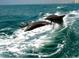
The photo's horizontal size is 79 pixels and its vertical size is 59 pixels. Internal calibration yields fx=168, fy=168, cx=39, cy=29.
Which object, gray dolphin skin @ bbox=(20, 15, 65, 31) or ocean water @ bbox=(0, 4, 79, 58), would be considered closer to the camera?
ocean water @ bbox=(0, 4, 79, 58)

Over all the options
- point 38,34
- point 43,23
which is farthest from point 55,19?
point 38,34

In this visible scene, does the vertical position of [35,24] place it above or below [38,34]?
above

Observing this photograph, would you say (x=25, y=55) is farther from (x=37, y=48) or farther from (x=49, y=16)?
(x=49, y=16)

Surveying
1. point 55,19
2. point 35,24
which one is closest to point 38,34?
point 35,24

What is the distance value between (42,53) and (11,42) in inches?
13.4

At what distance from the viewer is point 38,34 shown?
1.74 metres

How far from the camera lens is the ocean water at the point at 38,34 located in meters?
1.63

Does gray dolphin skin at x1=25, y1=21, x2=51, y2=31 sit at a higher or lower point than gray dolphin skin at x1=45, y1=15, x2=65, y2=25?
lower

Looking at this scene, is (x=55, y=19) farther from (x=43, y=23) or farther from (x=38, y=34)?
(x=38, y=34)

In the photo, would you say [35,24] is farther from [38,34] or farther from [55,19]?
[55,19]

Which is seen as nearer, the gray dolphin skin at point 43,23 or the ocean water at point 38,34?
the ocean water at point 38,34

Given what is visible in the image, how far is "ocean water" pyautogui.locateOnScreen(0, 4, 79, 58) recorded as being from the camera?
163 centimetres

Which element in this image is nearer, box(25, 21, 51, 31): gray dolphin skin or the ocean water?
the ocean water

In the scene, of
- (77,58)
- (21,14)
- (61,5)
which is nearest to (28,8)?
(21,14)
